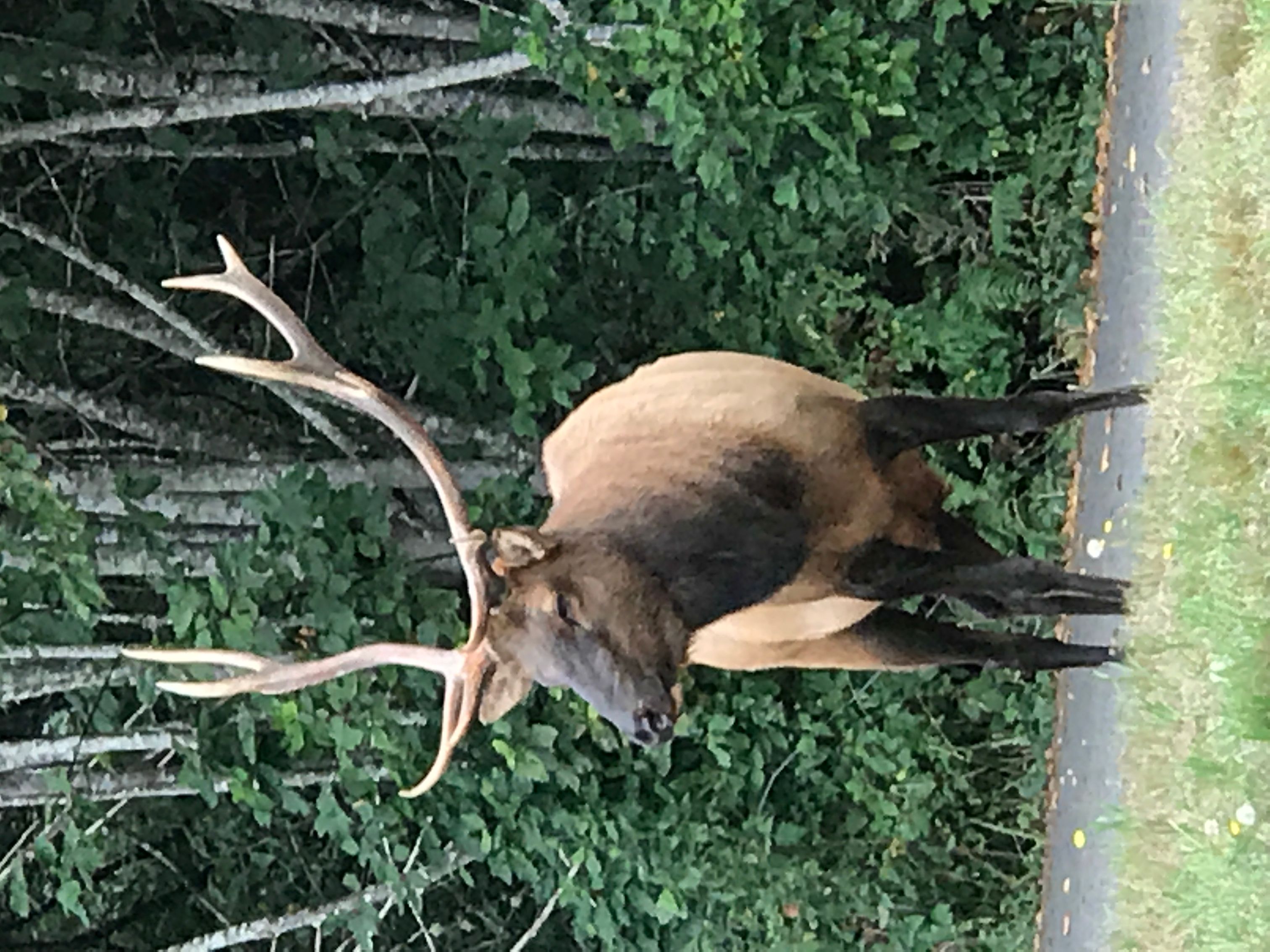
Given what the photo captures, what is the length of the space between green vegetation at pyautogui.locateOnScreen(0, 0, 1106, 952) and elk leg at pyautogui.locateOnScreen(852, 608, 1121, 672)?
43.0 inches

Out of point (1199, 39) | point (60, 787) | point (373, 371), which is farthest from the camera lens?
point (373, 371)

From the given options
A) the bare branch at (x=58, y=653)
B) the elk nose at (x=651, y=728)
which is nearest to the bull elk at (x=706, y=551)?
the elk nose at (x=651, y=728)

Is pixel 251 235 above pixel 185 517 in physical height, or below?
above

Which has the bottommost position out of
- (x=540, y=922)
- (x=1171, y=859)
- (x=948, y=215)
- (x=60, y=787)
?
(x=540, y=922)

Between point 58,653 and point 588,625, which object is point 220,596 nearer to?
point 58,653

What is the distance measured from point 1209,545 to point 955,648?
0.91 metres

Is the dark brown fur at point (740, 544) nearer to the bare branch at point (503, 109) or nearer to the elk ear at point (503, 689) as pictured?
the elk ear at point (503, 689)

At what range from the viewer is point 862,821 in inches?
178

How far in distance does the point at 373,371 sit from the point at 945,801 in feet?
7.14

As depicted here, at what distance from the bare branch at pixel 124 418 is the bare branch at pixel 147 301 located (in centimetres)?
23

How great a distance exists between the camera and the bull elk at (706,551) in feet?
7.98

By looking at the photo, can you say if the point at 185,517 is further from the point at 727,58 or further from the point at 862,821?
the point at 862,821

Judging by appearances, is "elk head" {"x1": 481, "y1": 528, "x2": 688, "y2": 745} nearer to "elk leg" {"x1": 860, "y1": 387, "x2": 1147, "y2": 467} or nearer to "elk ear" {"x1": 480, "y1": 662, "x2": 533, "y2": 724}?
"elk ear" {"x1": 480, "y1": 662, "x2": 533, "y2": 724}

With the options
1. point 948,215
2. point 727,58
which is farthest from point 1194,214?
point 948,215
